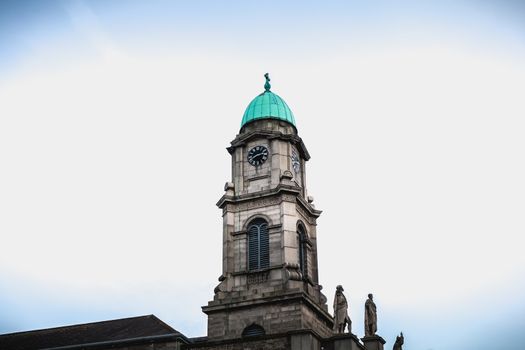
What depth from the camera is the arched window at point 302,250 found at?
1700 inches

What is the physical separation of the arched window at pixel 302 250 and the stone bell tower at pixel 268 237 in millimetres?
56

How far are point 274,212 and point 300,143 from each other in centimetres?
532

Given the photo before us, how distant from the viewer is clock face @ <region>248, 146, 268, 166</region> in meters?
45.0

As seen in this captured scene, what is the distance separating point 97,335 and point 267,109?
1622cm

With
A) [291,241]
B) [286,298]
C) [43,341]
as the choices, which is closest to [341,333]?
[286,298]

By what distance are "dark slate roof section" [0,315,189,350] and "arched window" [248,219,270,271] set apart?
5.63m

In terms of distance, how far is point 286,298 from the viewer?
39.7m

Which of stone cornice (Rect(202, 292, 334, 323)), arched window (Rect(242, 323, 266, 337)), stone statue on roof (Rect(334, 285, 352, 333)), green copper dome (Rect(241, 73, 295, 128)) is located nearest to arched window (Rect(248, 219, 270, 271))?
stone cornice (Rect(202, 292, 334, 323))

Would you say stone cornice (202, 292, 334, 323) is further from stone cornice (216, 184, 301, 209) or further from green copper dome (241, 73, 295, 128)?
green copper dome (241, 73, 295, 128)

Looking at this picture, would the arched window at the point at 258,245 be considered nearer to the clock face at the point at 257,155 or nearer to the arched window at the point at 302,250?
the arched window at the point at 302,250

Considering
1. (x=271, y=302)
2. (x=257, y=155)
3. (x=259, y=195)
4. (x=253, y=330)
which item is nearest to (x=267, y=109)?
(x=257, y=155)

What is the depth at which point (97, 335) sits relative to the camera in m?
43.2

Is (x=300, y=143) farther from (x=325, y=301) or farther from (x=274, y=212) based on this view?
(x=325, y=301)

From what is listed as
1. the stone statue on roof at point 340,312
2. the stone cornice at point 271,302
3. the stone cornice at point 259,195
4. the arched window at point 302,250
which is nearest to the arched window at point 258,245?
the stone cornice at point 259,195
